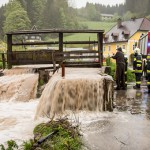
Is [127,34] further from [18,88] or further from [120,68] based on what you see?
[18,88]

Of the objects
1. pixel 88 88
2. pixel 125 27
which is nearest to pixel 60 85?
pixel 88 88

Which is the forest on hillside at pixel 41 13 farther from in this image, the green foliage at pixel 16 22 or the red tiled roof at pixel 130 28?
the red tiled roof at pixel 130 28

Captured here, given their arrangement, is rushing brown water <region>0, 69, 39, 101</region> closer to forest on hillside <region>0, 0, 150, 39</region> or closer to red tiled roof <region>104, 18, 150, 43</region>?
red tiled roof <region>104, 18, 150, 43</region>

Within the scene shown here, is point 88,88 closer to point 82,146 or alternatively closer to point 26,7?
point 82,146

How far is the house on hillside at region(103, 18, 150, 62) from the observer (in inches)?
2057

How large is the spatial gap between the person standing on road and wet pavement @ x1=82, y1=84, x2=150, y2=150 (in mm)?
2346

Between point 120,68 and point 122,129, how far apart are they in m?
5.06

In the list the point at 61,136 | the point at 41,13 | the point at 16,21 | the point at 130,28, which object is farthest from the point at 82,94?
the point at 41,13

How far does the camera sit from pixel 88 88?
805 centimetres

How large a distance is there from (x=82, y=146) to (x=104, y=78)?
3012 mm

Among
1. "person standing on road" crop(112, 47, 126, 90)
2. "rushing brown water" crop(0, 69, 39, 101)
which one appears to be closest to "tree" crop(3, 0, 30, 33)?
"rushing brown water" crop(0, 69, 39, 101)

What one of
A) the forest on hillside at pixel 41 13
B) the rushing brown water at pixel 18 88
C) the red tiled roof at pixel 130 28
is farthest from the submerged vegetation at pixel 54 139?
the forest on hillside at pixel 41 13

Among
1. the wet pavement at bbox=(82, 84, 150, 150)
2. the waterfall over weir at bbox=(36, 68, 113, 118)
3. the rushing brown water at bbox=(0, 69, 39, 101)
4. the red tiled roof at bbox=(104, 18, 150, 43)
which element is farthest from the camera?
the red tiled roof at bbox=(104, 18, 150, 43)

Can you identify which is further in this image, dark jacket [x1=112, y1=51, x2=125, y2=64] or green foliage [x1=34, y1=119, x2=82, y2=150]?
dark jacket [x1=112, y1=51, x2=125, y2=64]
